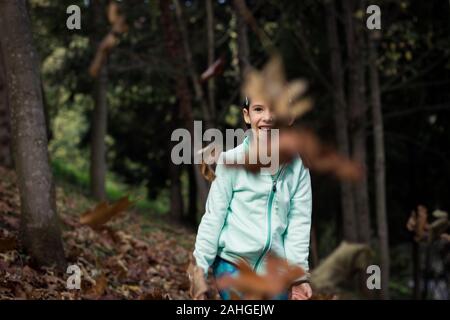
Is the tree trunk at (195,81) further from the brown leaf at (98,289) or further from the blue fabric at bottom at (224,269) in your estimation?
the blue fabric at bottom at (224,269)

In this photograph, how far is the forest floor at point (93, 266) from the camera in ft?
15.3

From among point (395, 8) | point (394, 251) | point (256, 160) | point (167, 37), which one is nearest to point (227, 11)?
point (395, 8)

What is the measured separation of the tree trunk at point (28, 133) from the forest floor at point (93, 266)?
22 centimetres

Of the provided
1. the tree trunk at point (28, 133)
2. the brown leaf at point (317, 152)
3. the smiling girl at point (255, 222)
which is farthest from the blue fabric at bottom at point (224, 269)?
the tree trunk at point (28, 133)

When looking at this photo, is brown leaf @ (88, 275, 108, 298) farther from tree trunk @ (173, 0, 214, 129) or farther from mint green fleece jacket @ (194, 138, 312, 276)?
tree trunk @ (173, 0, 214, 129)

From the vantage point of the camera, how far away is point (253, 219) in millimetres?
2770

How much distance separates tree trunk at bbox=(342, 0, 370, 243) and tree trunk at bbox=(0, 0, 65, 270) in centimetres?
748

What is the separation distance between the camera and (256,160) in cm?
110

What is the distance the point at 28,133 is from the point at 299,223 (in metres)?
2.98

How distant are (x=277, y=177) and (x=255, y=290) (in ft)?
5.31

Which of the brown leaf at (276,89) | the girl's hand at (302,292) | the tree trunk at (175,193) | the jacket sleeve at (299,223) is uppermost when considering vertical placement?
the brown leaf at (276,89)

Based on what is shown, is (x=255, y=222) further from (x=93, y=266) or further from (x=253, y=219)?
(x=93, y=266)

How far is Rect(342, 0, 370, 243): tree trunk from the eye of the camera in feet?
39.0


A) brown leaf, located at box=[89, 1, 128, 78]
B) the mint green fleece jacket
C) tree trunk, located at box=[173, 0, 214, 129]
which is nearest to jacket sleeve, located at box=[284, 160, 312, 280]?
the mint green fleece jacket
